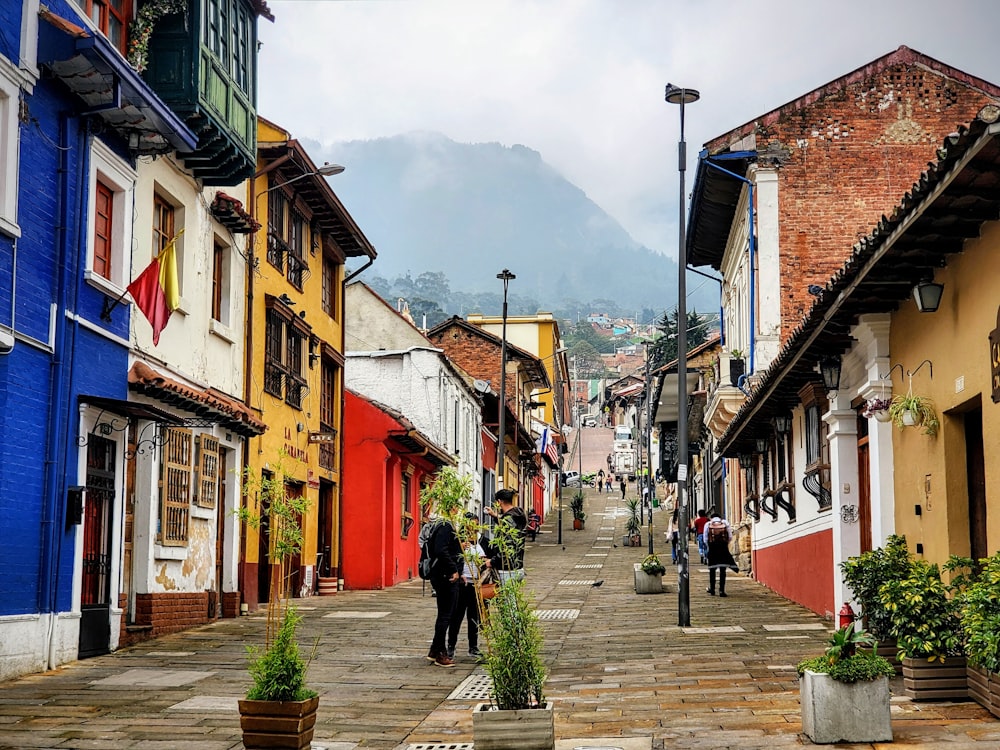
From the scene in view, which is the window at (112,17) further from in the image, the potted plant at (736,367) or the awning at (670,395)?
the awning at (670,395)

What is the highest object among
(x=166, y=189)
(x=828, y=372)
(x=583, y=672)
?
(x=166, y=189)

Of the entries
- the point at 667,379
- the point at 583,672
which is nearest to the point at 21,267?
the point at 583,672

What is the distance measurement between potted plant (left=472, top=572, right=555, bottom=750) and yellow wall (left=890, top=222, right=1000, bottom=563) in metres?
3.81

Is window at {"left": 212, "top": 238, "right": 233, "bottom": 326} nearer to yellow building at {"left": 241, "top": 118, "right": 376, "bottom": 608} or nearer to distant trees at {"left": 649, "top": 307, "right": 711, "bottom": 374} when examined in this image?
yellow building at {"left": 241, "top": 118, "right": 376, "bottom": 608}

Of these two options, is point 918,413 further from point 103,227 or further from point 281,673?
point 103,227

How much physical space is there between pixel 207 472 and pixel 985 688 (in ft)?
37.3

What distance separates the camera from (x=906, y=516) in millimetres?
11781

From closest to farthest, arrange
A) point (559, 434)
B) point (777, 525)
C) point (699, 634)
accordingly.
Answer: point (699, 634) < point (777, 525) < point (559, 434)

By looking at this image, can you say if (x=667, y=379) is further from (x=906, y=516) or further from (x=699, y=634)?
(x=906, y=516)

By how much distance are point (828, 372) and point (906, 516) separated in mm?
2277

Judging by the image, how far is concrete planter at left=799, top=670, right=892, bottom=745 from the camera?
756 centimetres

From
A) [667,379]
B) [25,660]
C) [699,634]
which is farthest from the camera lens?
[667,379]

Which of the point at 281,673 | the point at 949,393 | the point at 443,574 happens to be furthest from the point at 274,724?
the point at 949,393

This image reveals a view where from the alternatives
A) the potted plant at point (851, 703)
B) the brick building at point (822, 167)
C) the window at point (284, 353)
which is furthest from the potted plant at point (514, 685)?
the brick building at point (822, 167)
